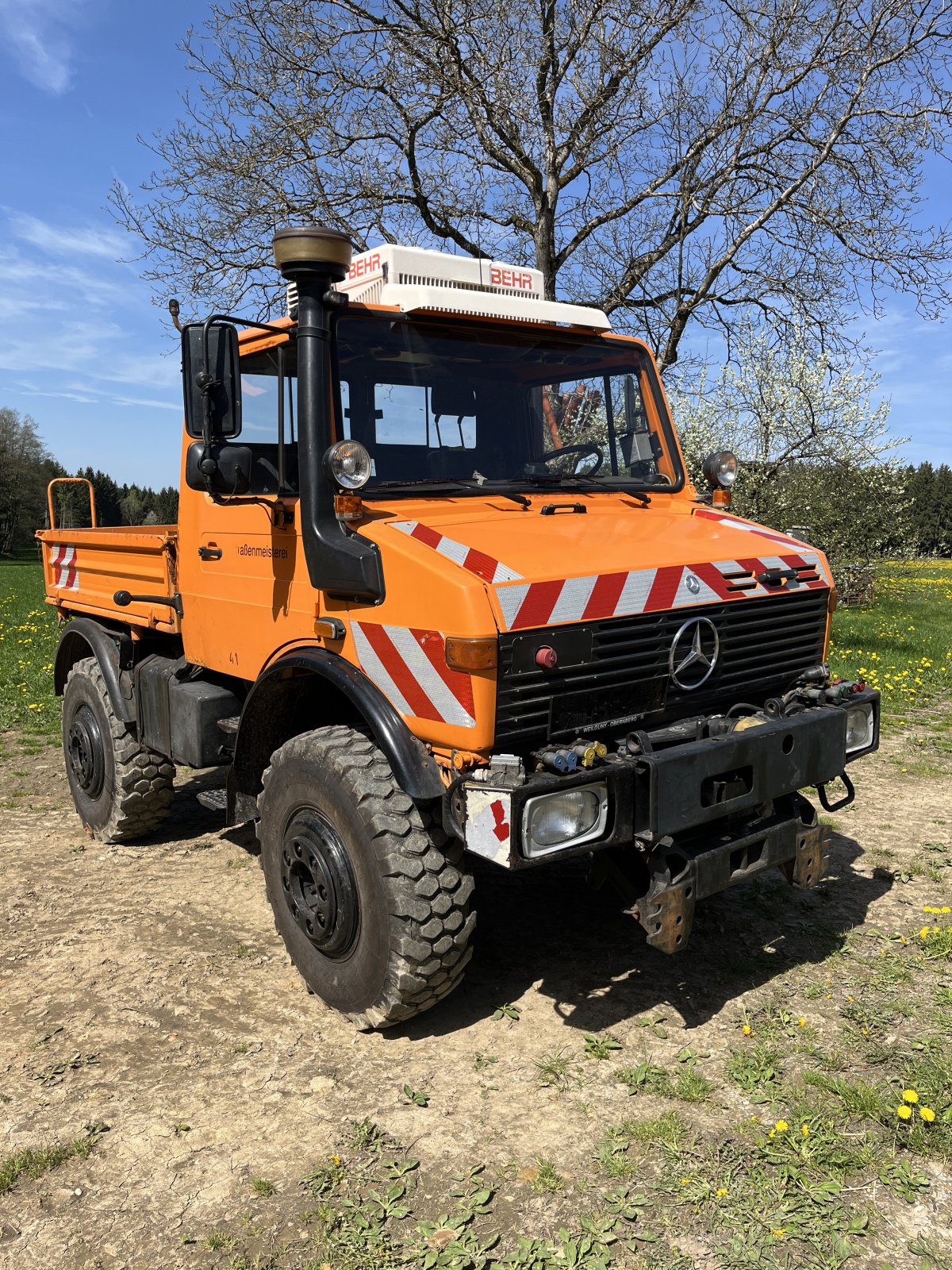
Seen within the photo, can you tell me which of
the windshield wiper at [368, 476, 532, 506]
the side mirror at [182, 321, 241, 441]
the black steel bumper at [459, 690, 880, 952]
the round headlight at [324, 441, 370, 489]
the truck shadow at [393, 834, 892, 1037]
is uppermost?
the side mirror at [182, 321, 241, 441]

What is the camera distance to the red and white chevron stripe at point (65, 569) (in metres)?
6.14

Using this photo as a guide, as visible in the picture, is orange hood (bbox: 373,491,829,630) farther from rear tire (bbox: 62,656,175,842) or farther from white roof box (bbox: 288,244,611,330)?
rear tire (bbox: 62,656,175,842)

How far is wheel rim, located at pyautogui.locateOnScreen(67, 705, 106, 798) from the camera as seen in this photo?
5.56 meters

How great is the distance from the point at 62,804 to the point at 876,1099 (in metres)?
5.34

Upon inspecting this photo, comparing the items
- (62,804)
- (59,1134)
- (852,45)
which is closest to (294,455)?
(59,1134)

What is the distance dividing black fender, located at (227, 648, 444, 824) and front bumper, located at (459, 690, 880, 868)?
0.21 metres

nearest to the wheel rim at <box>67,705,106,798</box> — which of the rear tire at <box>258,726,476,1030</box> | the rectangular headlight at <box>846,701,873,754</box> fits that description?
the rear tire at <box>258,726,476,1030</box>

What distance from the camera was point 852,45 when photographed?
1013cm

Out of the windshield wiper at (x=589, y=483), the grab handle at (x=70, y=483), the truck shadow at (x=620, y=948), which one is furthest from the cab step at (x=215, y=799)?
the grab handle at (x=70, y=483)

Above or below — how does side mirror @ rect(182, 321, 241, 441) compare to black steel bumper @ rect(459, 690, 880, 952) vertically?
above

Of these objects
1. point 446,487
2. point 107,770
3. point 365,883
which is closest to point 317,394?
point 446,487

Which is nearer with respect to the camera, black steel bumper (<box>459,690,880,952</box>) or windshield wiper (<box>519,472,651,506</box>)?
black steel bumper (<box>459,690,880,952</box>)

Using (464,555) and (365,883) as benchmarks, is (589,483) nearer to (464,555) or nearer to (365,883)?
(464,555)

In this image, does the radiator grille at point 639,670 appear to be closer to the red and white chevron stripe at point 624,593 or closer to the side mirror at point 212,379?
the red and white chevron stripe at point 624,593
